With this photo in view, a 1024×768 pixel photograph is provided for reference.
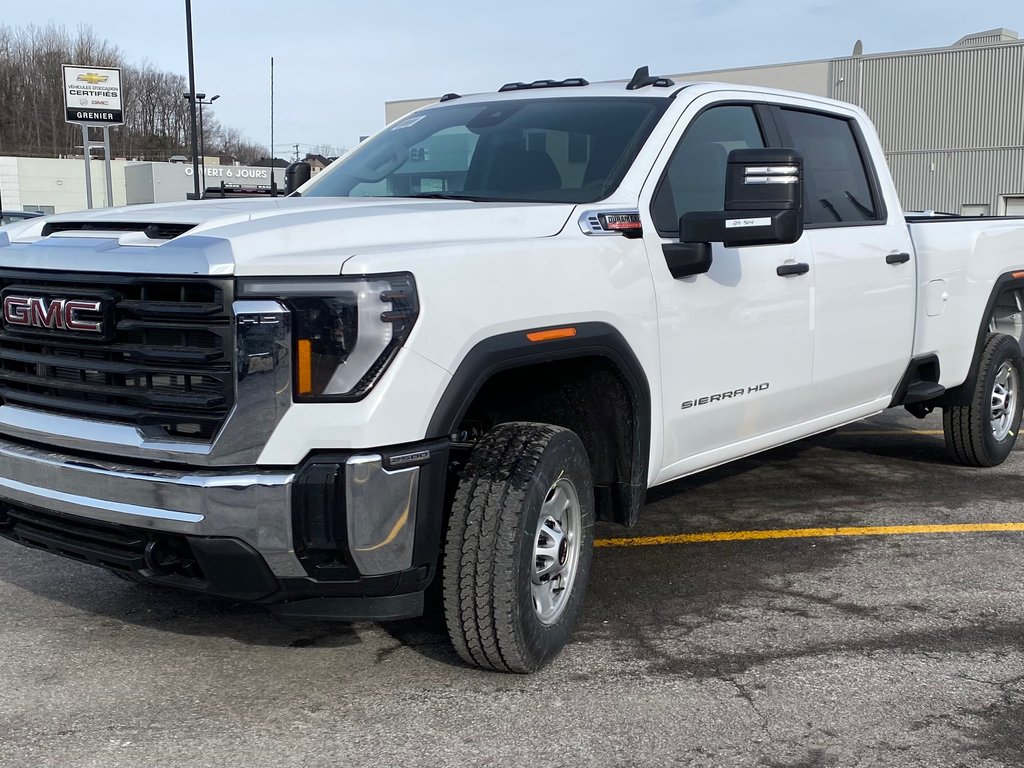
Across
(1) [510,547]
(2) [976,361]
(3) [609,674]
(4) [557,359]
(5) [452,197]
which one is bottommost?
(3) [609,674]

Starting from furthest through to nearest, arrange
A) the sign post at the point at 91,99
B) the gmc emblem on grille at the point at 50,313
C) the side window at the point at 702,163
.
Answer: the sign post at the point at 91,99, the side window at the point at 702,163, the gmc emblem on grille at the point at 50,313

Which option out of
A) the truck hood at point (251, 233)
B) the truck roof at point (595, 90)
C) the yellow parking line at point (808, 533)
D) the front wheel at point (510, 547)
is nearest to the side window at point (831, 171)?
the truck roof at point (595, 90)

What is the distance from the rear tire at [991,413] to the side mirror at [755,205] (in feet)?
9.80

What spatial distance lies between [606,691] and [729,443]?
1.45 metres

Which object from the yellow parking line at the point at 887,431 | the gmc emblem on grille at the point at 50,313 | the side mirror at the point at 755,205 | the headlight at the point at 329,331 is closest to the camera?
the headlight at the point at 329,331

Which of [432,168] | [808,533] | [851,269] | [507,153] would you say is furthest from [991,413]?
[432,168]

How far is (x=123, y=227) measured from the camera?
134 inches

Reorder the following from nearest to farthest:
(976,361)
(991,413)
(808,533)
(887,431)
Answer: (808,533)
(976,361)
(991,413)
(887,431)

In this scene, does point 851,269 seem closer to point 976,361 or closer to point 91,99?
point 976,361

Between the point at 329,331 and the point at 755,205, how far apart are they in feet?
5.50

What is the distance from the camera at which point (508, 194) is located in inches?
173

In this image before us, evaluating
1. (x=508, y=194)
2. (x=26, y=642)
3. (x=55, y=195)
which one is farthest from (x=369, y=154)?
(x=55, y=195)

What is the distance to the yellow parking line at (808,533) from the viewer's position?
5.29 metres

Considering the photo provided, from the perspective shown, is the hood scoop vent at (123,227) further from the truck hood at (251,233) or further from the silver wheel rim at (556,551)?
the silver wheel rim at (556,551)
